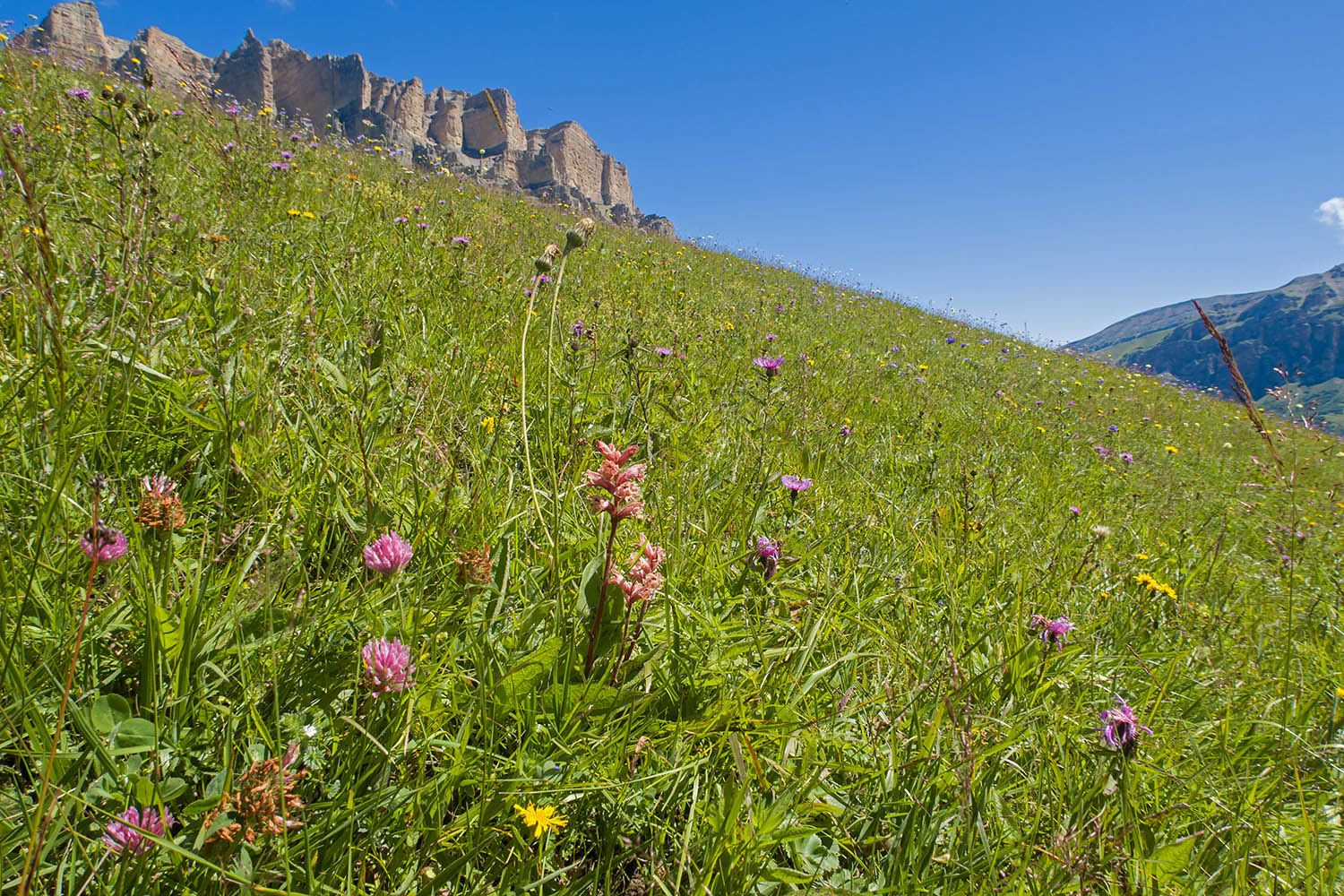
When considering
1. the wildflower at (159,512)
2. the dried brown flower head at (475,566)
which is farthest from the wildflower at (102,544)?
the dried brown flower head at (475,566)

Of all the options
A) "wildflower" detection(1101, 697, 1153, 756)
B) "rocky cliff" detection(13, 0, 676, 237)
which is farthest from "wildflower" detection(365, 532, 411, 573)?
"rocky cliff" detection(13, 0, 676, 237)

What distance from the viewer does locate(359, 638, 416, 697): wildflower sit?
0.89 metres

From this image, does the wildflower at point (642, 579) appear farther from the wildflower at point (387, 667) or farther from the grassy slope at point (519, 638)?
the wildflower at point (387, 667)

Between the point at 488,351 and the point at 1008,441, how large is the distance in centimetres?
375

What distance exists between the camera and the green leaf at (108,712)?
0.86m

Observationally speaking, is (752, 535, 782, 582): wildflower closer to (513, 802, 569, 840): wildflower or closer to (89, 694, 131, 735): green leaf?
(513, 802, 569, 840): wildflower

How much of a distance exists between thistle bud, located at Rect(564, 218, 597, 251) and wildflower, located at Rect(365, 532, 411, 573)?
888 mm

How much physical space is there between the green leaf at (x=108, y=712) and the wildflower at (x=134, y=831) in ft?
0.51

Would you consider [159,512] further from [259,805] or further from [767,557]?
[767,557]

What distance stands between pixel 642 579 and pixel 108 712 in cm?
84

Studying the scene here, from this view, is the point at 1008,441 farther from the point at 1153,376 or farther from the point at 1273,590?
the point at 1153,376

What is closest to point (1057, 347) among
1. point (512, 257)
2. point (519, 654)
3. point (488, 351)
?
point (512, 257)

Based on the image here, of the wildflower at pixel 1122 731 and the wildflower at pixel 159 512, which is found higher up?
the wildflower at pixel 159 512

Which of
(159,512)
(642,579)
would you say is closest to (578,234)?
(642,579)
